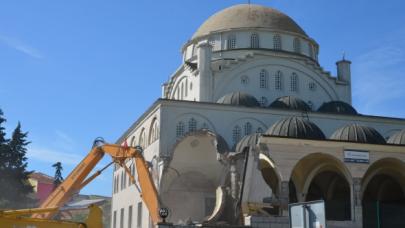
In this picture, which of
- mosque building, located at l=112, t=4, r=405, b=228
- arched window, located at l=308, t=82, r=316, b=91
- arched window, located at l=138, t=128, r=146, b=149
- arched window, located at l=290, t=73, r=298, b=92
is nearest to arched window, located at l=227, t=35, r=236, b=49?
mosque building, located at l=112, t=4, r=405, b=228

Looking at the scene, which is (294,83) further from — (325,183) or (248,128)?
(325,183)

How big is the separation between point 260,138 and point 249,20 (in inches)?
682

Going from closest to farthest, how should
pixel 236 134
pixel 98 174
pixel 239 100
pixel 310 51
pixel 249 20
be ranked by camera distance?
pixel 98 174 → pixel 236 134 → pixel 239 100 → pixel 249 20 → pixel 310 51

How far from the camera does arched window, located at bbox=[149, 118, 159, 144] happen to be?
31.9 m

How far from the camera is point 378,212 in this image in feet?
80.7

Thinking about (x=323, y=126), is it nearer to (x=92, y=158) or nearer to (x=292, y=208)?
(x=92, y=158)

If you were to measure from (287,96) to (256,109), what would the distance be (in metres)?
3.43

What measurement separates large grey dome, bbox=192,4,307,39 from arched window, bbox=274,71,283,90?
12.6 feet

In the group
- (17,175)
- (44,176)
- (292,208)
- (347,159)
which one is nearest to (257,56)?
(347,159)

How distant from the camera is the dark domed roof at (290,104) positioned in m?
34.1

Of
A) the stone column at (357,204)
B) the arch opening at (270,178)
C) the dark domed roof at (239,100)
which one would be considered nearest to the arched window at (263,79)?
the dark domed roof at (239,100)

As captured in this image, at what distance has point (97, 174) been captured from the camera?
21.9 meters

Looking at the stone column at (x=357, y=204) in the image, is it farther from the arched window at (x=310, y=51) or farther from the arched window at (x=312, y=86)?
the arched window at (x=310, y=51)

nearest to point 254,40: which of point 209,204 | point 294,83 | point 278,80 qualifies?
point 278,80
